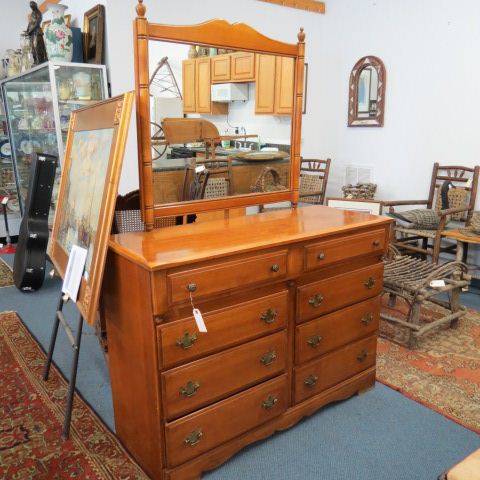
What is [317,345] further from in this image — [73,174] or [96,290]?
[73,174]

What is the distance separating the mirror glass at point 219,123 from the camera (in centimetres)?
201

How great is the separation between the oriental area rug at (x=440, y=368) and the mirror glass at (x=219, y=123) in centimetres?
126

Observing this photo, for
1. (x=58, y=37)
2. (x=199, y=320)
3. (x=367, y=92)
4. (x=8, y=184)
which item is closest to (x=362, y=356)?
(x=199, y=320)

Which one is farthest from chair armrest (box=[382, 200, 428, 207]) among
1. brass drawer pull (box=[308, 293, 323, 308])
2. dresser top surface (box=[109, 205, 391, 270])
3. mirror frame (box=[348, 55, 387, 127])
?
brass drawer pull (box=[308, 293, 323, 308])

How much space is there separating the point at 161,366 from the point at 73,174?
3.51 feet

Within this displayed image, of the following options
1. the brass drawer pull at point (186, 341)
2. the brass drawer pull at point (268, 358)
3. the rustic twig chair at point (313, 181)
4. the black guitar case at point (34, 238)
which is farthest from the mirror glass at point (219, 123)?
the rustic twig chair at point (313, 181)

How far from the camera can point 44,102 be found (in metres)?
4.20

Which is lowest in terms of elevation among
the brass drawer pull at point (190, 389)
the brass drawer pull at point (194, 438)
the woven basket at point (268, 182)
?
the brass drawer pull at point (194, 438)

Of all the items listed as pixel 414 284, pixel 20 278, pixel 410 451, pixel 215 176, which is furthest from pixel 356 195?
pixel 20 278

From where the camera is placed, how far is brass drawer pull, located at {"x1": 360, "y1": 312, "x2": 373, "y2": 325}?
226 centimetres

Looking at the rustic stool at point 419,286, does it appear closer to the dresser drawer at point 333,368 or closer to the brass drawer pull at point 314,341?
the dresser drawer at point 333,368

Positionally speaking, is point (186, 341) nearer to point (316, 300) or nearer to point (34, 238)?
point (316, 300)

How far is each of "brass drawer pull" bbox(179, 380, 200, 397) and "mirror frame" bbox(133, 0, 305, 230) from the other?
2.22ft

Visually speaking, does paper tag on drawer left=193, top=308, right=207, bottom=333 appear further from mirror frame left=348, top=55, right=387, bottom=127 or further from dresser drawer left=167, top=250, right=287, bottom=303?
mirror frame left=348, top=55, right=387, bottom=127
